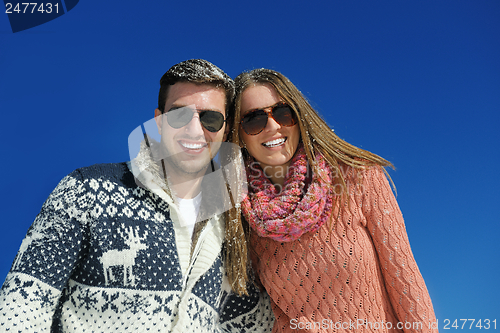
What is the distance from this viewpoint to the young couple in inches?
80.3

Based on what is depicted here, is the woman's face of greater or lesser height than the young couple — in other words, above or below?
above

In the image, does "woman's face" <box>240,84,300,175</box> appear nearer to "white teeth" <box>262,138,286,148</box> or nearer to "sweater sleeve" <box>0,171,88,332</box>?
"white teeth" <box>262,138,286,148</box>

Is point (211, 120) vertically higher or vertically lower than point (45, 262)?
higher

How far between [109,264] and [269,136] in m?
1.44

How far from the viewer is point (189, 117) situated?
254cm

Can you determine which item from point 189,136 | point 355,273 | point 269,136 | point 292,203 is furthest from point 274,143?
point 355,273

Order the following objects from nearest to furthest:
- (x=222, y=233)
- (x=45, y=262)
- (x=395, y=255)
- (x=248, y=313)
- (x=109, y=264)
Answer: (x=45, y=262)
(x=109, y=264)
(x=395, y=255)
(x=222, y=233)
(x=248, y=313)

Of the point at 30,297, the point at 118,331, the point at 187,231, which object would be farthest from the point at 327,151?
the point at 30,297

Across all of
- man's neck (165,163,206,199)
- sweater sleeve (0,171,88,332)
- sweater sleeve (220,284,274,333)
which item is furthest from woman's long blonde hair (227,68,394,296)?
sweater sleeve (0,171,88,332)

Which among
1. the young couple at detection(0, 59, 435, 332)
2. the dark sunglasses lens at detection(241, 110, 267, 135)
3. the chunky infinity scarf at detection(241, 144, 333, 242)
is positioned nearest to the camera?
the young couple at detection(0, 59, 435, 332)

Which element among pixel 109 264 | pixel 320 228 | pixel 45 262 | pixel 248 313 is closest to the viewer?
pixel 45 262

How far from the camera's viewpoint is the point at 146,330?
209 centimetres

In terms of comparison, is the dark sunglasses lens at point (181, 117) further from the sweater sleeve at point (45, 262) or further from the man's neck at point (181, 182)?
the sweater sleeve at point (45, 262)

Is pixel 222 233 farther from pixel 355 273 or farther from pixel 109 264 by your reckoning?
pixel 355 273
